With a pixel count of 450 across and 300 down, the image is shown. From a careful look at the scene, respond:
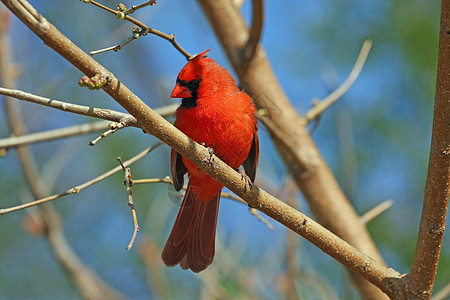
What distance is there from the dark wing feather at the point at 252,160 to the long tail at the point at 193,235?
21cm

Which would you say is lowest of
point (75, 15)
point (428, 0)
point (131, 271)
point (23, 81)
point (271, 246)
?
point (271, 246)

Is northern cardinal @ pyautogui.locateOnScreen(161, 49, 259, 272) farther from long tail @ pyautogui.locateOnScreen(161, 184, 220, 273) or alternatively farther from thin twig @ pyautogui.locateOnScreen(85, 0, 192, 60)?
thin twig @ pyautogui.locateOnScreen(85, 0, 192, 60)

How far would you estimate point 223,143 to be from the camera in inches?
103

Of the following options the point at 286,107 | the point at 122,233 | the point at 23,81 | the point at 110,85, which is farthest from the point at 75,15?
the point at 110,85

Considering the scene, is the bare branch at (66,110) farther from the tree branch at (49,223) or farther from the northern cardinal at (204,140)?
the tree branch at (49,223)

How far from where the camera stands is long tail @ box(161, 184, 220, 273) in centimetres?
269

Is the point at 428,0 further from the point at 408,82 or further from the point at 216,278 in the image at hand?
the point at 216,278

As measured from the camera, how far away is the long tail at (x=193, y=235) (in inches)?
106

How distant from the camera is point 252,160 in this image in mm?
2908

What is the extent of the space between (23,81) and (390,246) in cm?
378

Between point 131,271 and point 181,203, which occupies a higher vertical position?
point 181,203

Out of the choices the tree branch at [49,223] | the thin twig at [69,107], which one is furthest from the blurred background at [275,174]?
the thin twig at [69,107]

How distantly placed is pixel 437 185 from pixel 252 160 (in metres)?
1.23

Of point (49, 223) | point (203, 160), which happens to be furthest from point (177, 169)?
point (203, 160)
